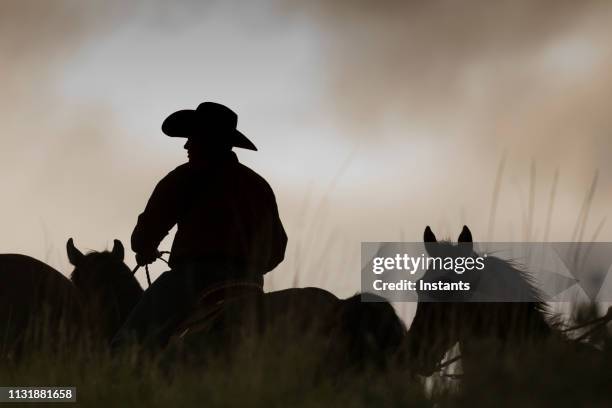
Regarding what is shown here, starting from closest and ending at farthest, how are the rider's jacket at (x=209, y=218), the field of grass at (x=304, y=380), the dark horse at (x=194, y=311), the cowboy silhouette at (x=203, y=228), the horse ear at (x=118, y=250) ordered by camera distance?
1. the field of grass at (x=304, y=380)
2. the dark horse at (x=194, y=311)
3. the cowboy silhouette at (x=203, y=228)
4. the rider's jacket at (x=209, y=218)
5. the horse ear at (x=118, y=250)

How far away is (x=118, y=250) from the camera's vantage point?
28.2 feet

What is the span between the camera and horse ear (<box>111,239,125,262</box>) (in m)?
8.57

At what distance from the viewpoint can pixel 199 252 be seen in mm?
6969

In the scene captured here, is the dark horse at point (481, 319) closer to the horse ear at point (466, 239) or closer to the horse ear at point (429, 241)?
the horse ear at point (466, 239)

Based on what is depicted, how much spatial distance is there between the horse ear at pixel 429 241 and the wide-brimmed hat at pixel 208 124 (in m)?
1.91

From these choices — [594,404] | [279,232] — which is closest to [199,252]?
[279,232]

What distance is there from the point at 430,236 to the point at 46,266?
13.6 feet

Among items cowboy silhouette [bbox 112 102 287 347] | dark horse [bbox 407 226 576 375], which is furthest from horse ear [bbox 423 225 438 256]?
cowboy silhouette [bbox 112 102 287 347]

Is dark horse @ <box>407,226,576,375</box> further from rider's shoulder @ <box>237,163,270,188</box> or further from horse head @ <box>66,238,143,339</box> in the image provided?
horse head @ <box>66,238,143,339</box>

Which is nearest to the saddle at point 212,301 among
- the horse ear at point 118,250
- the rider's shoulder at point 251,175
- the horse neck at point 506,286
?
the rider's shoulder at point 251,175

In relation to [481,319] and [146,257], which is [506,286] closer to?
[481,319]

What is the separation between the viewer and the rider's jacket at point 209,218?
7.02 meters

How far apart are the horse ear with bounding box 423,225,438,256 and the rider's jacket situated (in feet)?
4.59

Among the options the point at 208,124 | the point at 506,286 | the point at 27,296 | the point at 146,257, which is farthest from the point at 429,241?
the point at 27,296
